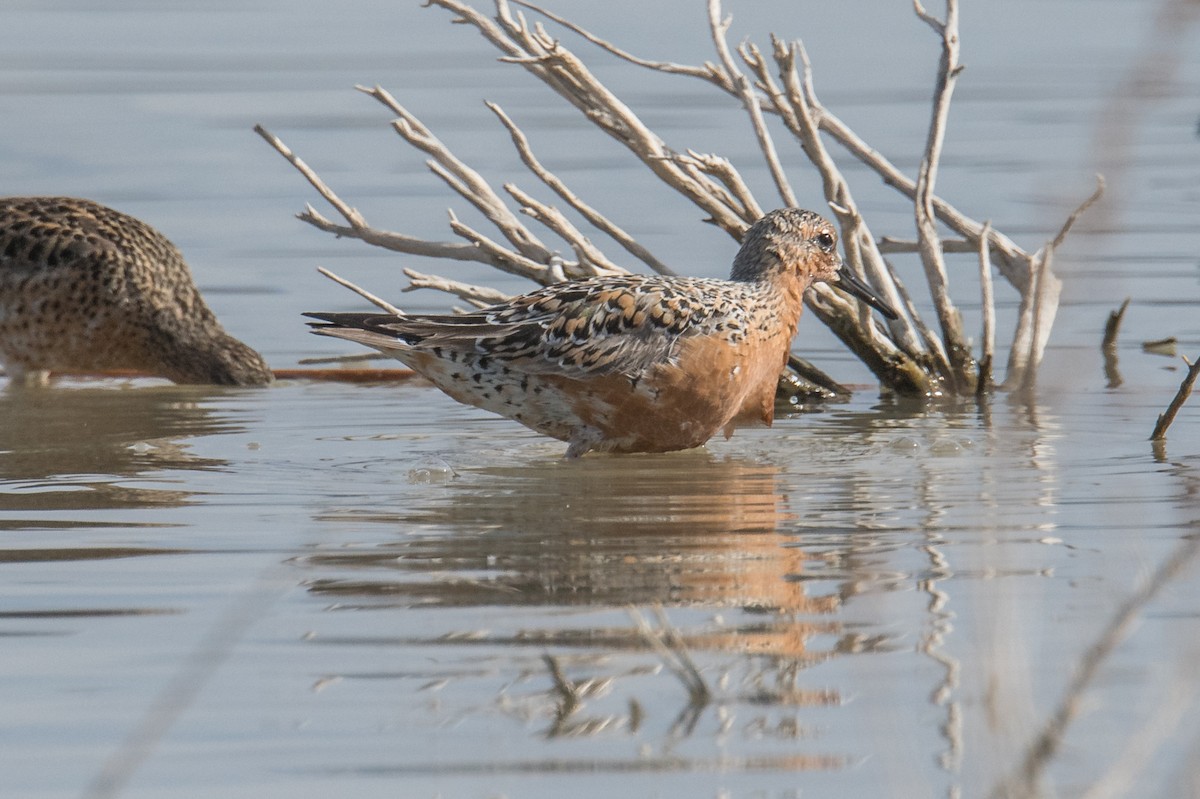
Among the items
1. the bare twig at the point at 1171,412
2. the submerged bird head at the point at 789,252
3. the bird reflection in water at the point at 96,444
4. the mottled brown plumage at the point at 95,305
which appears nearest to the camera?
the bird reflection in water at the point at 96,444

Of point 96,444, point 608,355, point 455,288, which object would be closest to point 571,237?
point 455,288

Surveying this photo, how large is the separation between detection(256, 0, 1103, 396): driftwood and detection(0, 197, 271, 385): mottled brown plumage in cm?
175

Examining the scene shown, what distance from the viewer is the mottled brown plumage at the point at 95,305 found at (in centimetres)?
1163

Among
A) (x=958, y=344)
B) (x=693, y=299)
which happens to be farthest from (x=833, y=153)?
(x=693, y=299)

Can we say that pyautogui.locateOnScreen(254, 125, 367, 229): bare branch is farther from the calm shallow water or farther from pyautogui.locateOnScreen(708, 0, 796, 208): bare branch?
pyautogui.locateOnScreen(708, 0, 796, 208): bare branch

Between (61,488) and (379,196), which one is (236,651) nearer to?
(61,488)

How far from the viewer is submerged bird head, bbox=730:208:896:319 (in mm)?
9297

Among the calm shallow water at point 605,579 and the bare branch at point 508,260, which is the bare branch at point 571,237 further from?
the calm shallow water at point 605,579

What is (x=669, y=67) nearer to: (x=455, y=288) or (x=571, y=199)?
(x=571, y=199)

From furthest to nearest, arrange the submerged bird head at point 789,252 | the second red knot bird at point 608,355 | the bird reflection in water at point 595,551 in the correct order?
the submerged bird head at point 789,252
the second red knot bird at point 608,355
the bird reflection in water at point 595,551

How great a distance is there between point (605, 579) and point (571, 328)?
258cm

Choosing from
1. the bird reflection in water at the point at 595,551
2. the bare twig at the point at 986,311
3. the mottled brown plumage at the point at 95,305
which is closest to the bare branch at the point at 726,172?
the bare twig at the point at 986,311

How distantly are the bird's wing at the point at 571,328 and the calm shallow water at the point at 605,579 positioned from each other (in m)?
0.47

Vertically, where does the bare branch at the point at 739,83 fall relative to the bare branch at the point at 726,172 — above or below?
above
